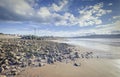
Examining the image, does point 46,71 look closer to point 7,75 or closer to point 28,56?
point 7,75

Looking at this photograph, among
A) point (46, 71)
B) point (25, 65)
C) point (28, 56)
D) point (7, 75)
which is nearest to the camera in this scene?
point (7, 75)

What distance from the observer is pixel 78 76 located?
449cm

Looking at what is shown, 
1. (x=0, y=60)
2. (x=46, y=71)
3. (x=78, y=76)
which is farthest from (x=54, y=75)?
(x=0, y=60)

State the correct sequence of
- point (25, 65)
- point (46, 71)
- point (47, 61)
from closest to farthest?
1. point (46, 71)
2. point (25, 65)
3. point (47, 61)

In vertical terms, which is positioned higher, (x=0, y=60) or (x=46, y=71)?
(x=0, y=60)

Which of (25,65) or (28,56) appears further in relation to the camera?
(28,56)

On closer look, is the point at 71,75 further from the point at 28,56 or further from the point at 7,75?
the point at 28,56

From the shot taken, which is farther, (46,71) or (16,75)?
(46,71)

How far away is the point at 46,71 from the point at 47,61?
121 centimetres

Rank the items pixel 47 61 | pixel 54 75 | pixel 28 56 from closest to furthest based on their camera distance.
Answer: pixel 54 75
pixel 47 61
pixel 28 56

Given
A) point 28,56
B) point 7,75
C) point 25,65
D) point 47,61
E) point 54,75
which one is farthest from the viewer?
point 28,56

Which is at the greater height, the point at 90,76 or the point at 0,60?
the point at 0,60

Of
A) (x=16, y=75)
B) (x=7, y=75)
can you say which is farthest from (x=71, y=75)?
(x=7, y=75)

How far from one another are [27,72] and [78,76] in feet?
6.17
